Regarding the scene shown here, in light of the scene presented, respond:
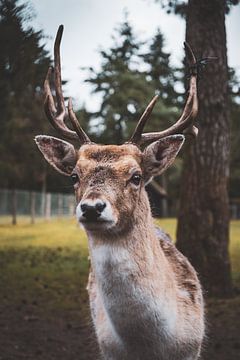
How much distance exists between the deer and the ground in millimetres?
1856

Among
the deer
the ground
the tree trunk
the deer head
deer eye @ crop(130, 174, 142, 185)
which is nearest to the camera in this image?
the deer head

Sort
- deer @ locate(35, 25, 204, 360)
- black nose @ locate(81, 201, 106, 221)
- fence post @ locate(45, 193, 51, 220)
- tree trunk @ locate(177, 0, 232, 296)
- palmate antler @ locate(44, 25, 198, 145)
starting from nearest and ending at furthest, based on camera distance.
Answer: black nose @ locate(81, 201, 106, 221), deer @ locate(35, 25, 204, 360), palmate antler @ locate(44, 25, 198, 145), tree trunk @ locate(177, 0, 232, 296), fence post @ locate(45, 193, 51, 220)

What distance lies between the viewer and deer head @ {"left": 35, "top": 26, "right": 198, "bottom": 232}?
306 cm

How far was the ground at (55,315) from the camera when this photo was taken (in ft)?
18.3

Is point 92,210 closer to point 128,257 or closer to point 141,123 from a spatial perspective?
point 128,257

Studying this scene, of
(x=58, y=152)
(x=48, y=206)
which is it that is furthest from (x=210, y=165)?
(x=48, y=206)

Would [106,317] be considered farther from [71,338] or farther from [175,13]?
[175,13]

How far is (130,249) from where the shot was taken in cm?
338

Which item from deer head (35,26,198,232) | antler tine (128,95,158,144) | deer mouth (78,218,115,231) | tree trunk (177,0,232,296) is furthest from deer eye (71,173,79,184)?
tree trunk (177,0,232,296)

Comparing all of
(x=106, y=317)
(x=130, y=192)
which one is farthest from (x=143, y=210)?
(x=106, y=317)

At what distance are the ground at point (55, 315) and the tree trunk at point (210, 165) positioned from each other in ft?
1.73

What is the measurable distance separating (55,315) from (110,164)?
417 cm

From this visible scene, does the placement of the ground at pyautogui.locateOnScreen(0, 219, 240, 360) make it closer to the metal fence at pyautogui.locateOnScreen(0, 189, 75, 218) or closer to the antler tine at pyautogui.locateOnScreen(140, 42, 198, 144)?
the antler tine at pyautogui.locateOnScreen(140, 42, 198, 144)

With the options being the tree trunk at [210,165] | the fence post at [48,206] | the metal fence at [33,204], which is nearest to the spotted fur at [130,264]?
the tree trunk at [210,165]
